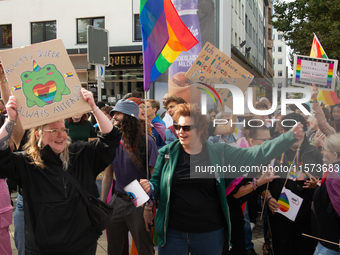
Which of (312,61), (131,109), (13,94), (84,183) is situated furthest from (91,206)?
(312,61)

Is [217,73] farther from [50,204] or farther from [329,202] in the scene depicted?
[50,204]

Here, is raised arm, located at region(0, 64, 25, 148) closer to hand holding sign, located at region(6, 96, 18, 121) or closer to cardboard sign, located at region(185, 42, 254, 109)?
hand holding sign, located at region(6, 96, 18, 121)

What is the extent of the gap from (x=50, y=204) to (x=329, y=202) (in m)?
2.19

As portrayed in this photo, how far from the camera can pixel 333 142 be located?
2887mm

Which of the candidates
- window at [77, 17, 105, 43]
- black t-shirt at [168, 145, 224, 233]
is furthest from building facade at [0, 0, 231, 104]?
black t-shirt at [168, 145, 224, 233]

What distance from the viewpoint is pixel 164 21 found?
3562mm

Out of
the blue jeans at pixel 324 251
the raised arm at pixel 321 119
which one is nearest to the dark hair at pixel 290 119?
the raised arm at pixel 321 119

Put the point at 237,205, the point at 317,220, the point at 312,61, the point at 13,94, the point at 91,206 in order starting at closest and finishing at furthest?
the point at 13,94 → the point at 91,206 → the point at 317,220 → the point at 237,205 → the point at 312,61

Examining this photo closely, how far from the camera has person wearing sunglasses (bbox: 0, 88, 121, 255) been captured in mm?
2346

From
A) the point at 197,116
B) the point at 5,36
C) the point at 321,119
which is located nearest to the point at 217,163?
the point at 197,116

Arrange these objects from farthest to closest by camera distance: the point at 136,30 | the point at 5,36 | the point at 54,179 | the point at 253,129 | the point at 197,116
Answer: the point at 5,36 < the point at 136,30 < the point at 253,129 < the point at 197,116 < the point at 54,179

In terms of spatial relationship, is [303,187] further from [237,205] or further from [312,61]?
[312,61]

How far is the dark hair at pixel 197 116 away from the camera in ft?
9.67

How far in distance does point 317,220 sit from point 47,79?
8.12ft
